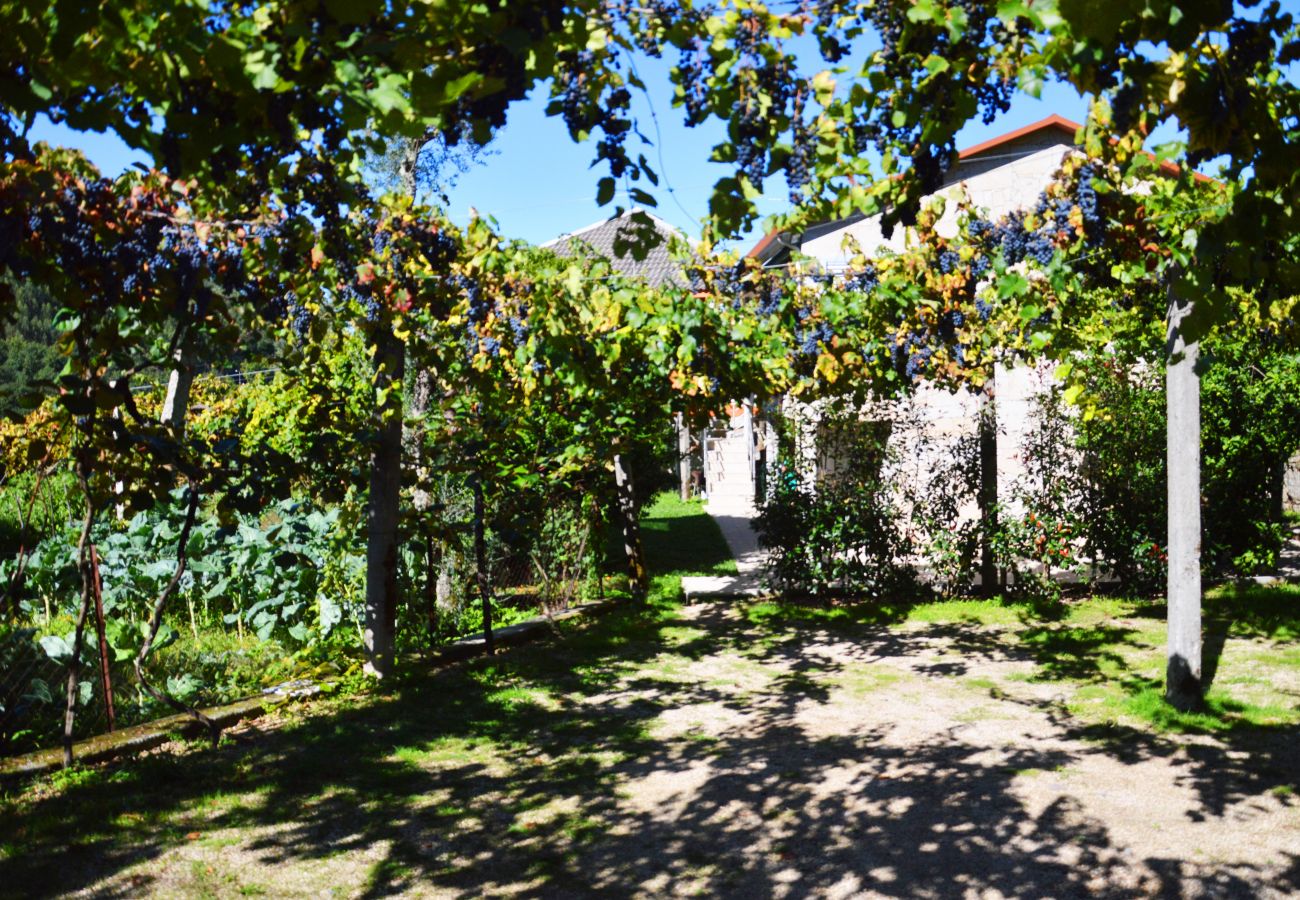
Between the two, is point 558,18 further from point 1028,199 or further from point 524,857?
point 1028,199

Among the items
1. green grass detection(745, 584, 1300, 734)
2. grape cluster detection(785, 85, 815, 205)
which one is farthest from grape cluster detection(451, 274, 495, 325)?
grape cluster detection(785, 85, 815, 205)

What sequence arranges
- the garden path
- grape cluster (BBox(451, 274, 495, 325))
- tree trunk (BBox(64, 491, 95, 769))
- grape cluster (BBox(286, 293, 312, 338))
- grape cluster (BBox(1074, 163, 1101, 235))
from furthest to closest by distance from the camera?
1. the garden path
2. grape cluster (BBox(451, 274, 495, 325))
3. grape cluster (BBox(286, 293, 312, 338))
4. grape cluster (BBox(1074, 163, 1101, 235))
5. tree trunk (BBox(64, 491, 95, 769))

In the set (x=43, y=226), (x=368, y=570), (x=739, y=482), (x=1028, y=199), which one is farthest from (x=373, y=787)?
(x=739, y=482)

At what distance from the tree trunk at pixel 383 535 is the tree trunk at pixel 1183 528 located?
15.9 feet

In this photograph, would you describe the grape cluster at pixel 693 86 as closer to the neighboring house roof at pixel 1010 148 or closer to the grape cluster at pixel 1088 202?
the grape cluster at pixel 1088 202

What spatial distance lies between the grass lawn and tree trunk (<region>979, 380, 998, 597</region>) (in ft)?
6.42

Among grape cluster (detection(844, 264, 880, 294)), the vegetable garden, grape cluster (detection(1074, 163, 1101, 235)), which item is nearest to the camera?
the vegetable garden

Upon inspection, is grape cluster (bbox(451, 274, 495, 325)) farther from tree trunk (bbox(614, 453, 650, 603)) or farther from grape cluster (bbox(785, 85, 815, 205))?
grape cluster (bbox(785, 85, 815, 205))

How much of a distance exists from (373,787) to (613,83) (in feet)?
12.0

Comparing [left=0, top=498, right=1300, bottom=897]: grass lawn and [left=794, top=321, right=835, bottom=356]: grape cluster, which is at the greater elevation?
[left=794, top=321, right=835, bottom=356]: grape cluster

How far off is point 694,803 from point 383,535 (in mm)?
3121

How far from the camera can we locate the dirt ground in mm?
4223

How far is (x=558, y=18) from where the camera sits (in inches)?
114

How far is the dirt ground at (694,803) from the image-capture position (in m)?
4.22
